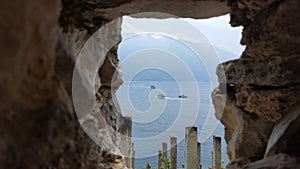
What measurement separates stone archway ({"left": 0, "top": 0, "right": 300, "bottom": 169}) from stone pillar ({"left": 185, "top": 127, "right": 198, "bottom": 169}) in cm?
85

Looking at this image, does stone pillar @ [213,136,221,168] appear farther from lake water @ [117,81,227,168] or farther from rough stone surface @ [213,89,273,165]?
rough stone surface @ [213,89,273,165]

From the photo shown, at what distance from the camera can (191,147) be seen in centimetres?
277

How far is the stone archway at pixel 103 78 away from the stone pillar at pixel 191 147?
850 millimetres

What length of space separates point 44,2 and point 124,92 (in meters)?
1.52

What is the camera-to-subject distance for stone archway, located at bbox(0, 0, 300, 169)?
1.48ft

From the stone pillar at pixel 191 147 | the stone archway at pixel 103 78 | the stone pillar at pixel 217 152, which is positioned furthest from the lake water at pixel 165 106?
the stone pillar at pixel 217 152

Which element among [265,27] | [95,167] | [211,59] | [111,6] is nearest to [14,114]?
[95,167]

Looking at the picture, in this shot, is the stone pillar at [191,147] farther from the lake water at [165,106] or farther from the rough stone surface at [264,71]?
the rough stone surface at [264,71]

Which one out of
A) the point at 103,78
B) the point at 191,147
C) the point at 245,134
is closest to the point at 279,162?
the point at 245,134

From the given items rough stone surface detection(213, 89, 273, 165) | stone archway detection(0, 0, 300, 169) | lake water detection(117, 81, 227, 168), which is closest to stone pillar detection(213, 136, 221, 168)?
lake water detection(117, 81, 227, 168)

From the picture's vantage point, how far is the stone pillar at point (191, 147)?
2.45 metres

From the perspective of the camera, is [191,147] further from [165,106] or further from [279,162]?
[279,162]

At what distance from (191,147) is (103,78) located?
4.54 feet

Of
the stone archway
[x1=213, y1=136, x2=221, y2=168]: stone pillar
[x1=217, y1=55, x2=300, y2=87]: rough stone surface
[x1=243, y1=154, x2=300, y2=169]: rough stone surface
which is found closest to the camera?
the stone archway
